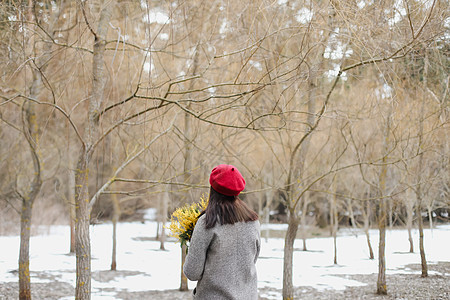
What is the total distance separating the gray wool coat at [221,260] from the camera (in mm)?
2164

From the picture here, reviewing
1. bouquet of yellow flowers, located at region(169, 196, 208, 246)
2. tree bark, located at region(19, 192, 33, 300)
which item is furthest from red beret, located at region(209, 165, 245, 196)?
tree bark, located at region(19, 192, 33, 300)

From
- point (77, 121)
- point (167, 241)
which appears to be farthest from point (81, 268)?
point (167, 241)

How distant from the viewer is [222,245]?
7.15 ft

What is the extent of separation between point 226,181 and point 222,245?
360 mm

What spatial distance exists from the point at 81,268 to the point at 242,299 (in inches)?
86.7

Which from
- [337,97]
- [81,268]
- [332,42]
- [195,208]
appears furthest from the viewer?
[337,97]

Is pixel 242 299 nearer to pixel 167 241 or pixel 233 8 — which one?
pixel 233 8

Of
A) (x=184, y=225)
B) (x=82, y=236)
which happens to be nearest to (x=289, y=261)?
(x=82, y=236)

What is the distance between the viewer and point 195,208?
2625 millimetres

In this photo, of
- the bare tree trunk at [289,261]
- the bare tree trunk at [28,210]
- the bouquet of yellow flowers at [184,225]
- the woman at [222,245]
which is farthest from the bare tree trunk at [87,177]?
the bare tree trunk at [289,261]

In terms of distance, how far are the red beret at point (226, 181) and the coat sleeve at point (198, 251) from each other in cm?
23

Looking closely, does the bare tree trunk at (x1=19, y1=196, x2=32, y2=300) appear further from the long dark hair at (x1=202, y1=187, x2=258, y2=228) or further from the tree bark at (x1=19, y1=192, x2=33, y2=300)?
the long dark hair at (x1=202, y1=187, x2=258, y2=228)

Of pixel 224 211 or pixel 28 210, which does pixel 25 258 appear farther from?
pixel 224 211

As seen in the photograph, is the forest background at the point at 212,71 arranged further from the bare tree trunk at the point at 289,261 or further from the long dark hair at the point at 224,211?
the long dark hair at the point at 224,211
